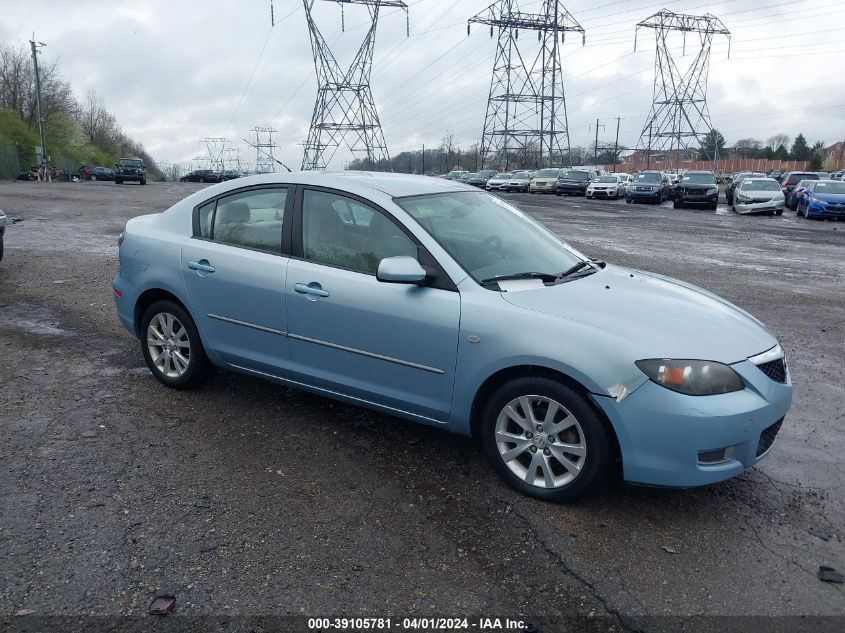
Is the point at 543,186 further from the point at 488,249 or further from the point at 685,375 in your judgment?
the point at 685,375

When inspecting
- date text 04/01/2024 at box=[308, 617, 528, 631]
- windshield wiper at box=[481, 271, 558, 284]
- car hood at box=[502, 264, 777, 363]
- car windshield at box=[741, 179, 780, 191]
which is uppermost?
car windshield at box=[741, 179, 780, 191]

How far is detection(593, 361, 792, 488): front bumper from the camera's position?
3.16m

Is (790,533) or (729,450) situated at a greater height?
(729,450)

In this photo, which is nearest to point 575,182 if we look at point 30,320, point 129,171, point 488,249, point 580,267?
point 129,171

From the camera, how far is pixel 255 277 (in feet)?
14.4

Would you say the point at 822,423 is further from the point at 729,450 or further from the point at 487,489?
the point at 487,489

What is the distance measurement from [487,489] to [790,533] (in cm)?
149

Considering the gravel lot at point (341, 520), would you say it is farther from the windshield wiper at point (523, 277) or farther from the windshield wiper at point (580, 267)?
the windshield wiper at point (580, 267)

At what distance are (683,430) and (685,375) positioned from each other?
0.26 metres

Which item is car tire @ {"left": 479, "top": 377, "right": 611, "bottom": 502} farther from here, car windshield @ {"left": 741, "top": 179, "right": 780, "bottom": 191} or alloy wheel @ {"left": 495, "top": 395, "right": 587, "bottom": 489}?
car windshield @ {"left": 741, "top": 179, "right": 780, "bottom": 191}

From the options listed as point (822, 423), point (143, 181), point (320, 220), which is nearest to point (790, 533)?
point (822, 423)

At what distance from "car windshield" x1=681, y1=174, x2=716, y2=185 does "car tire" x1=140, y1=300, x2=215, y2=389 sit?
101 ft

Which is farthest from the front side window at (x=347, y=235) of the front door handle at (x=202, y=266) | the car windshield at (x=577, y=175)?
the car windshield at (x=577, y=175)

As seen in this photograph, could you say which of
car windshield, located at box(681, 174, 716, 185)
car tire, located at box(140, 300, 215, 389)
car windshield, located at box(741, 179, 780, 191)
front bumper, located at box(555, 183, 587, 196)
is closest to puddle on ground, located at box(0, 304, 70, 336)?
car tire, located at box(140, 300, 215, 389)
